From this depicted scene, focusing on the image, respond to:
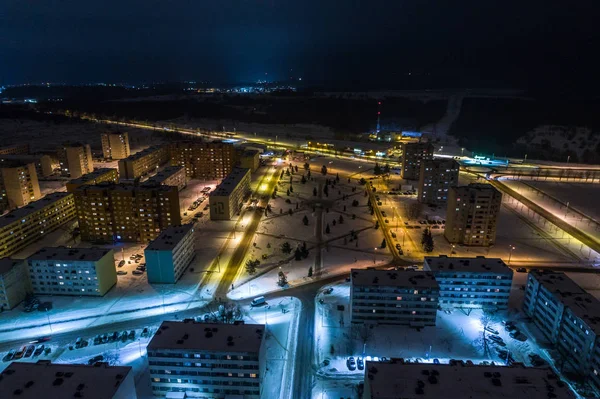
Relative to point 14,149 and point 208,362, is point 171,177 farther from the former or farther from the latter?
point 14,149

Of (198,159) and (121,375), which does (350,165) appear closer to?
(198,159)

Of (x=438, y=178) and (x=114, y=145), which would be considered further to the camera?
(x=114, y=145)

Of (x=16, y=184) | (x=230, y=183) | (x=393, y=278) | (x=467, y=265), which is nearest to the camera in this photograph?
(x=393, y=278)

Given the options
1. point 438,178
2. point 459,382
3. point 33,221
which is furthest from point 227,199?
point 459,382

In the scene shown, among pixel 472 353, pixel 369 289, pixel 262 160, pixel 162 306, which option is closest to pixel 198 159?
pixel 262 160

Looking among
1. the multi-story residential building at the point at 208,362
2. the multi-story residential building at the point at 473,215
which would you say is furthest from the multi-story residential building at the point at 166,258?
the multi-story residential building at the point at 473,215

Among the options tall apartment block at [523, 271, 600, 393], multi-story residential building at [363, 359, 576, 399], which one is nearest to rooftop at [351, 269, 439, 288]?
tall apartment block at [523, 271, 600, 393]
